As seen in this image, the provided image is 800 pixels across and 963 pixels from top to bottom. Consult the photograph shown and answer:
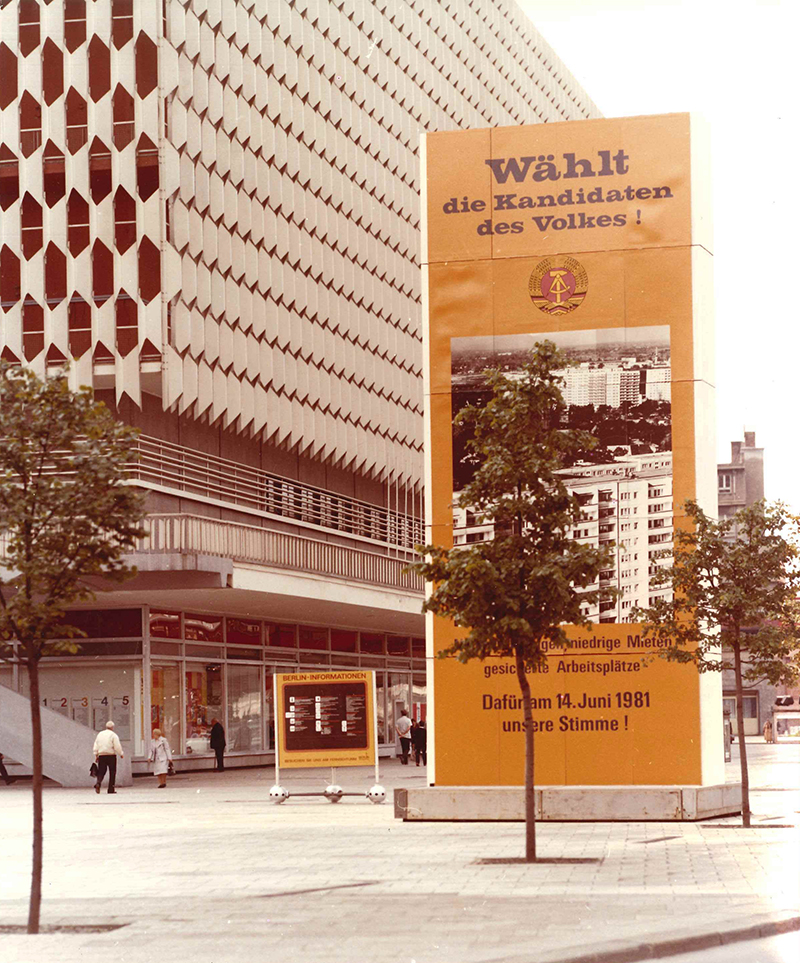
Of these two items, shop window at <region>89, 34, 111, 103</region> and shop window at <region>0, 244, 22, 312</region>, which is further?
shop window at <region>89, 34, 111, 103</region>

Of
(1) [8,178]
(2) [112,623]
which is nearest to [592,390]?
(2) [112,623]

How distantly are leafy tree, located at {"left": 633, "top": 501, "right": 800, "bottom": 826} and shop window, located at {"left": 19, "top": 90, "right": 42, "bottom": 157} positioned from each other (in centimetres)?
2511

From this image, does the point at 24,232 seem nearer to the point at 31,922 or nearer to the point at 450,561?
the point at 450,561

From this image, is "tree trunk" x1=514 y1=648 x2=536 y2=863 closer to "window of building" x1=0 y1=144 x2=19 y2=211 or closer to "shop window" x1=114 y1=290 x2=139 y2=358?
"shop window" x1=114 y1=290 x2=139 y2=358

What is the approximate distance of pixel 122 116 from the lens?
137ft

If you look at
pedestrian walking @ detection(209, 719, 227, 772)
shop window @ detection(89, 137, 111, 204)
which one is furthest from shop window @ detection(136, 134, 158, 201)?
pedestrian walking @ detection(209, 719, 227, 772)

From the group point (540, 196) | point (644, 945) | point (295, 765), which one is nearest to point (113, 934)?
point (644, 945)

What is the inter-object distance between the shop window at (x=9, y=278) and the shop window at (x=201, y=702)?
35.9 feet

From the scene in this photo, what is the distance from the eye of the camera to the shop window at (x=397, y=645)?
62.3 metres

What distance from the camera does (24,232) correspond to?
42.0 metres

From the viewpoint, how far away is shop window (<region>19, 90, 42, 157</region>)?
4212 centimetres

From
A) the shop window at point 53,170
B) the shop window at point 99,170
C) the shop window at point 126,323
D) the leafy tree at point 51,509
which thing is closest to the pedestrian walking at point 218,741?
the shop window at point 126,323

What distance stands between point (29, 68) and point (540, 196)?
22556 millimetres

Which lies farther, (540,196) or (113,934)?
(540,196)
